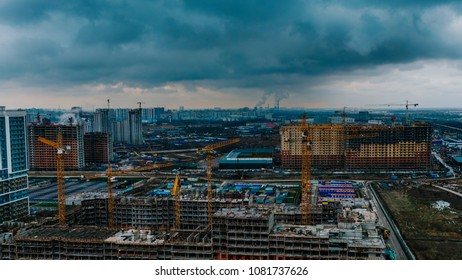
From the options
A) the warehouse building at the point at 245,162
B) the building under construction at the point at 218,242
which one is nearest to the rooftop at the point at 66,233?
the building under construction at the point at 218,242

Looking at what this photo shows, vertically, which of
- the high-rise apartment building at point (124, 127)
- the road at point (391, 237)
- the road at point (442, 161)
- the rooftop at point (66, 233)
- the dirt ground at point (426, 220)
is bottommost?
the road at point (391, 237)

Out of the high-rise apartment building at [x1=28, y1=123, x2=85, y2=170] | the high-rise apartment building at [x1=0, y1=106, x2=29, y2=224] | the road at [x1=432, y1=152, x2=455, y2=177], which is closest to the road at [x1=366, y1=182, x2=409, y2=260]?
the road at [x1=432, y1=152, x2=455, y2=177]

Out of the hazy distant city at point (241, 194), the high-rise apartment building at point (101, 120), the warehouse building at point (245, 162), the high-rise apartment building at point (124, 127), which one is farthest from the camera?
the high-rise apartment building at point (124, 127)

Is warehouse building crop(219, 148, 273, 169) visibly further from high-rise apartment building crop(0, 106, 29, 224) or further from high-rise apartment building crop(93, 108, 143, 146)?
high-rise apartment building crop(93, 108, 143, 146)

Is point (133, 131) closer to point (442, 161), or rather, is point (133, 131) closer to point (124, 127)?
point (124, 127)

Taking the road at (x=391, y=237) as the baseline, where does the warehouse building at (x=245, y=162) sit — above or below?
above

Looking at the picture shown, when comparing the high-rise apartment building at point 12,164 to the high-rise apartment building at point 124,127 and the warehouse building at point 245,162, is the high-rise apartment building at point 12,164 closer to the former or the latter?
the warehouse building at point 245,162

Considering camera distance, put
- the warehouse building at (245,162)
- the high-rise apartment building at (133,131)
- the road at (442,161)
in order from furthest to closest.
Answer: the high-rise apartment building at (133,131) < the warehouse building at (245,162) < the road at (442,161)
